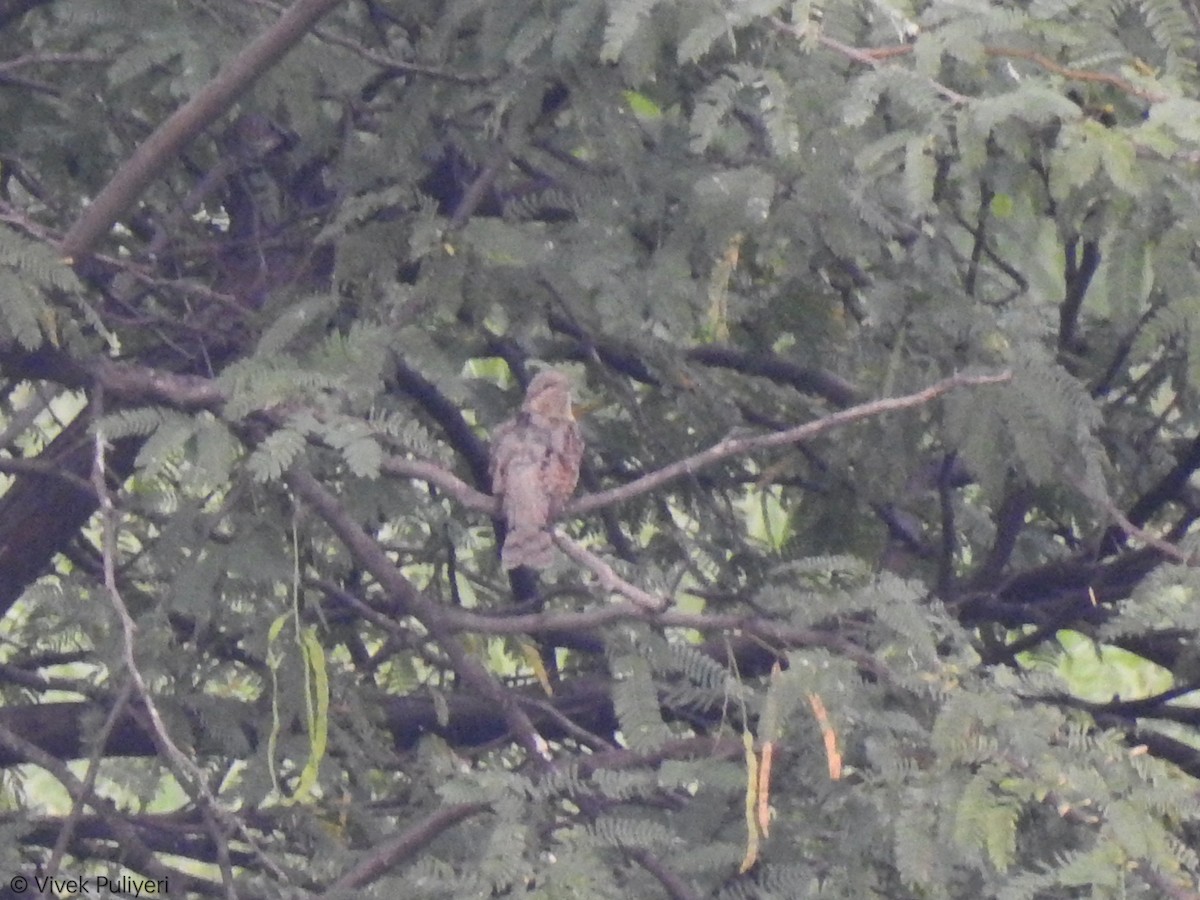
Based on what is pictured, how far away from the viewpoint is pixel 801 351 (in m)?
4.56

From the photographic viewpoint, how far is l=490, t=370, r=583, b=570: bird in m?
4.36

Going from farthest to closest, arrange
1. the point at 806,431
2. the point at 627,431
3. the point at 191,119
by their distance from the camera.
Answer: the point at 627,431, the point at 191,119, the point at 806,431

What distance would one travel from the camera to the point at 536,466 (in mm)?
4480

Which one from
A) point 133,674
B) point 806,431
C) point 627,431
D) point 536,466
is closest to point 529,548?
point 536,466

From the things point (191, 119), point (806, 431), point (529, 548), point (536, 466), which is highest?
point (191, 119)

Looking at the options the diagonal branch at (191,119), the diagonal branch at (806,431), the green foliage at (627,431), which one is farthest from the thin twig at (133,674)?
the diagonal branch at (806,431)

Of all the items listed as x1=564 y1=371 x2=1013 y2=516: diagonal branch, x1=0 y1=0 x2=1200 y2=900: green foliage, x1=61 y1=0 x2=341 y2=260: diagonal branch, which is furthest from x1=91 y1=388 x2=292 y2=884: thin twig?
x1=564 y1=371 x2=1013 y2=516: diagonal branch

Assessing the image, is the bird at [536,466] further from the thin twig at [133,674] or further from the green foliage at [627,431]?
the thin twig at [133,674]

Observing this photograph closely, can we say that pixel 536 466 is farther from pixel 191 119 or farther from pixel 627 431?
pixel 191 119

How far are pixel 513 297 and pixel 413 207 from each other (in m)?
0.35

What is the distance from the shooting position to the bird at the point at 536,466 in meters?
4.36

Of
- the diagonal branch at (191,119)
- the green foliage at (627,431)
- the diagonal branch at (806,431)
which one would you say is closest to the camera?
the diagonal branch at (806,431)

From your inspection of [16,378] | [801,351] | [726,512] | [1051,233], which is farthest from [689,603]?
[16,378]

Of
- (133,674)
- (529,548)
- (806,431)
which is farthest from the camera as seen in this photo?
(529,548)
